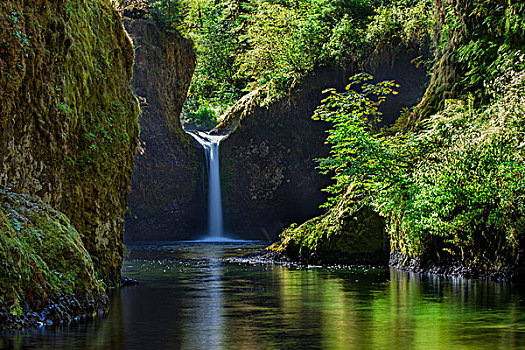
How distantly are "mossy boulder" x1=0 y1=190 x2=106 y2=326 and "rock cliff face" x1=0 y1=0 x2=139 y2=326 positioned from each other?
0.03 metres

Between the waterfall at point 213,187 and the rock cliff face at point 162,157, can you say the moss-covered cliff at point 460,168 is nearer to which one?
the waterfall at point 213,187

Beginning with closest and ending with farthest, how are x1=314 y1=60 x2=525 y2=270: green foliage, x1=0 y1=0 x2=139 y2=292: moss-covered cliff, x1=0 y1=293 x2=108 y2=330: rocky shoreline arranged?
x1=0 y1=293 x2=108 y2=330: rocky shoreline < x1=0 y1=0 x2=139 y2=292: moss-covered cliff < x1=314 y1=60 x2=525 y2=270: green foliage

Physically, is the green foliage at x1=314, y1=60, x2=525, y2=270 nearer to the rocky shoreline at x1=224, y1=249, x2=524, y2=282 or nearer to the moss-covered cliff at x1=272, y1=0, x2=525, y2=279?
the moss-covered cliff at x1=272, y1=0, x2=525, y2=279

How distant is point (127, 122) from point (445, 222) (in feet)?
19.7

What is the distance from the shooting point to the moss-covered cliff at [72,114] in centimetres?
955

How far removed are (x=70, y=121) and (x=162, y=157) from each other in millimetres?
21209

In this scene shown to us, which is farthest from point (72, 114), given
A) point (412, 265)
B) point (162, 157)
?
point (162, 157)

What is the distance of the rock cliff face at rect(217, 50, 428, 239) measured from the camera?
1219 inches

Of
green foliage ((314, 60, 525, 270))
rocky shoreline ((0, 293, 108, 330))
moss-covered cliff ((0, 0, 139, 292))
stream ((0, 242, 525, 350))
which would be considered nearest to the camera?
stream ((0, 242, 525, 350))

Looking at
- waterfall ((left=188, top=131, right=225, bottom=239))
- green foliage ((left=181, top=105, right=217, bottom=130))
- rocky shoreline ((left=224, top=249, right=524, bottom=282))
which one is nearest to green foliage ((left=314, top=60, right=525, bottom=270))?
rocky shoreline ((left=224, top=249, right=524, bottom=282))

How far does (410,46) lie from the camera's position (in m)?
28.1

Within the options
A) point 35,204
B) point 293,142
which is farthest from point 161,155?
point 35,204

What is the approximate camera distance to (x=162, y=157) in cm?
3228

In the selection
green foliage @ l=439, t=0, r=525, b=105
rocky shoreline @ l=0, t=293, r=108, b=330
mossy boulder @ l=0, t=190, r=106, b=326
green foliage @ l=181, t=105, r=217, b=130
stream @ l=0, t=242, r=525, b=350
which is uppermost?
green foliage @ l=181, t=105, r=217, b=130
